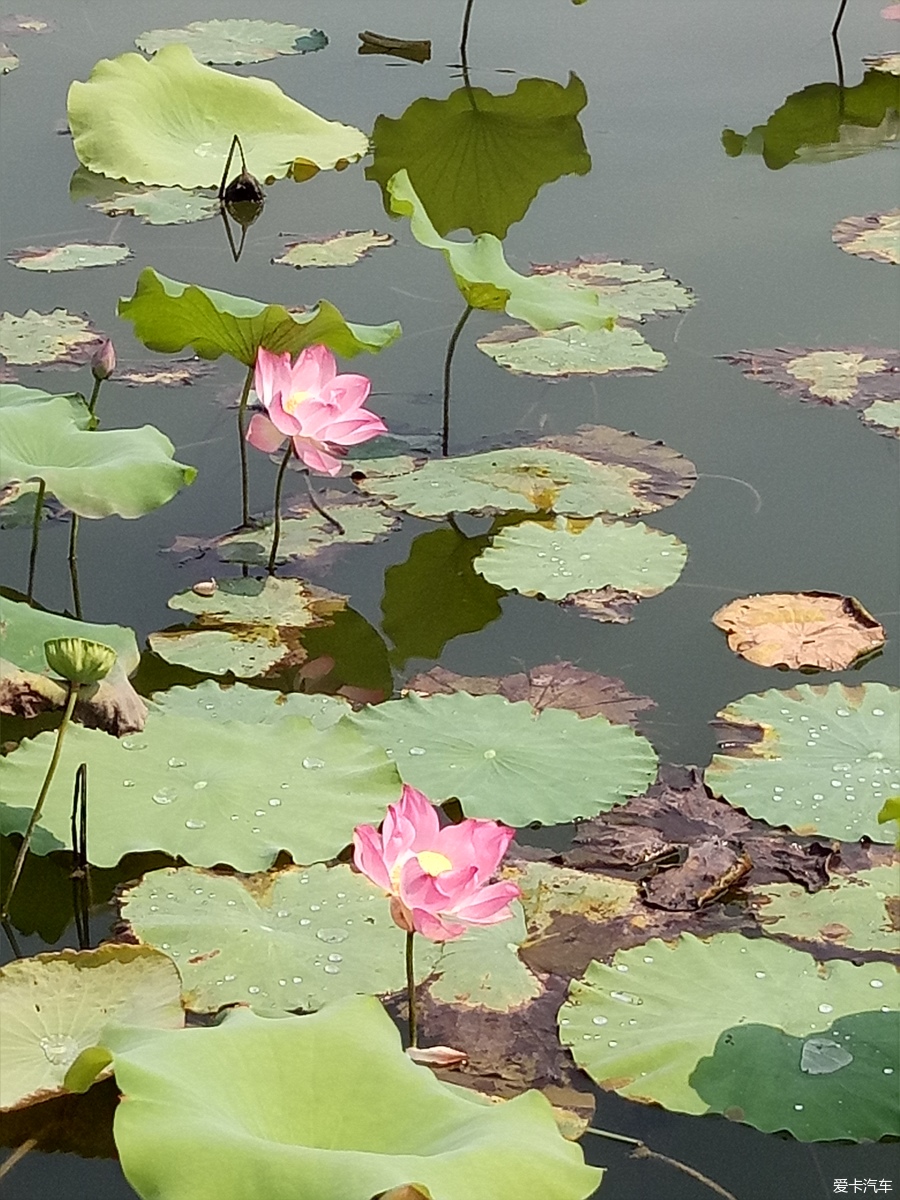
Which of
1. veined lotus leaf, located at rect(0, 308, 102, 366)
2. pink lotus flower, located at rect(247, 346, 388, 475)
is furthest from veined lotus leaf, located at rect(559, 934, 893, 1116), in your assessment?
veined lotus leaf, located at rect(0, 308, 102, 366)

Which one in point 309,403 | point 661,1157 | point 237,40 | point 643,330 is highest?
point 237,40

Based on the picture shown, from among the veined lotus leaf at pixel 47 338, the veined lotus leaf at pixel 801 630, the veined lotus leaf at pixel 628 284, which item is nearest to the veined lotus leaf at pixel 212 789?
the veined lotus leaf at pixel 801 630

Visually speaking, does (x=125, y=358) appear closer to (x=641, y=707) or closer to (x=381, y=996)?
(x=641, y=707)

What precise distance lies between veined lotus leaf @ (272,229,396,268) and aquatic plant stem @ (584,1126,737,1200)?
7.02ft

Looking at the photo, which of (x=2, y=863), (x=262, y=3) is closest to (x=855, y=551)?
(x=2, y=863)

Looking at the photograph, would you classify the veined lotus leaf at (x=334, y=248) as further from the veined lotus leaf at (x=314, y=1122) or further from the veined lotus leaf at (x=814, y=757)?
the veined lotus leaf at (x=314, y=1122)

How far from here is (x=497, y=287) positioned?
95.0 inches

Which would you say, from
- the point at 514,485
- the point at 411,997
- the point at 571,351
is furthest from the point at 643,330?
the point at 411,997

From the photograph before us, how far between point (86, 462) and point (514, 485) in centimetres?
79

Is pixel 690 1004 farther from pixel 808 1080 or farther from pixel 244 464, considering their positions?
pixel 244 464

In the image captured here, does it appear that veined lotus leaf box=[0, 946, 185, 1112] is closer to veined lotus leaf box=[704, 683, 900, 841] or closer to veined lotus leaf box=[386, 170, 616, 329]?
veined lotus leaf box=[704, 683, 900, 841]

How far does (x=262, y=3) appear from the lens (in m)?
4.89

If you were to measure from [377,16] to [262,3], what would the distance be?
412 millimetres

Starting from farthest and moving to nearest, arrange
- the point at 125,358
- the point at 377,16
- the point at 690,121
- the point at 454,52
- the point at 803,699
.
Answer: the point at 377,16
the point at 454,52
the point at 690,121
the point at 125,358
the point at 803,699
